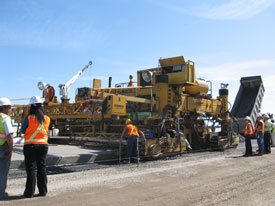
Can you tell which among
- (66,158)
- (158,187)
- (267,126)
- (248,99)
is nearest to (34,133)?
(158,187)

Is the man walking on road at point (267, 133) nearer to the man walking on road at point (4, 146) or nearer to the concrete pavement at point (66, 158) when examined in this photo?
the concrete pavement at point (66, 158)

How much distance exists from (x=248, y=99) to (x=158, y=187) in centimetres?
1480

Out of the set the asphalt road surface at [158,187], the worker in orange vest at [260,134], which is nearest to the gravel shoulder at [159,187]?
the asphalt road surface at [158,187]

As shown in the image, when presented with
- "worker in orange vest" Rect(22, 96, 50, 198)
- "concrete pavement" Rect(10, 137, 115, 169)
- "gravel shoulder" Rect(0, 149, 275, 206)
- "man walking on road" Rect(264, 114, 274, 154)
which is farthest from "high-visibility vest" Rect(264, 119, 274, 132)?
"worker in orange vest" Rect(22, 96, 50, 198)

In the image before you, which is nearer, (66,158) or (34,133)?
(34,133)

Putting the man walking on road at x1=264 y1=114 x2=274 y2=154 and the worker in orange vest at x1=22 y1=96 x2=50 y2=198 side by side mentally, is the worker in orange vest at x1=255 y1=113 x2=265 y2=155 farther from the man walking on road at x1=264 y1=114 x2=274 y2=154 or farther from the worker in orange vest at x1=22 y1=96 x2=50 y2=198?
the worker in orange vest at x1=22 y1=96 x2=50 y2=198

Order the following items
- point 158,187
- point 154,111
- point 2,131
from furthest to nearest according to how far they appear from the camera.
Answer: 1. point 154,111
2. point 158,187
3. point 2,131

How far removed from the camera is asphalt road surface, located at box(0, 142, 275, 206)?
4.41 metres

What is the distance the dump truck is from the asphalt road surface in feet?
8.21

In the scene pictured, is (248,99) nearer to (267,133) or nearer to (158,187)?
(267,133)

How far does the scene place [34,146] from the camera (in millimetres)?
4582

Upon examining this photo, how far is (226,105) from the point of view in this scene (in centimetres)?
1477

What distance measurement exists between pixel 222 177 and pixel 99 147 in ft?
18.5

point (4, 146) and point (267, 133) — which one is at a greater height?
point (4, 146)
